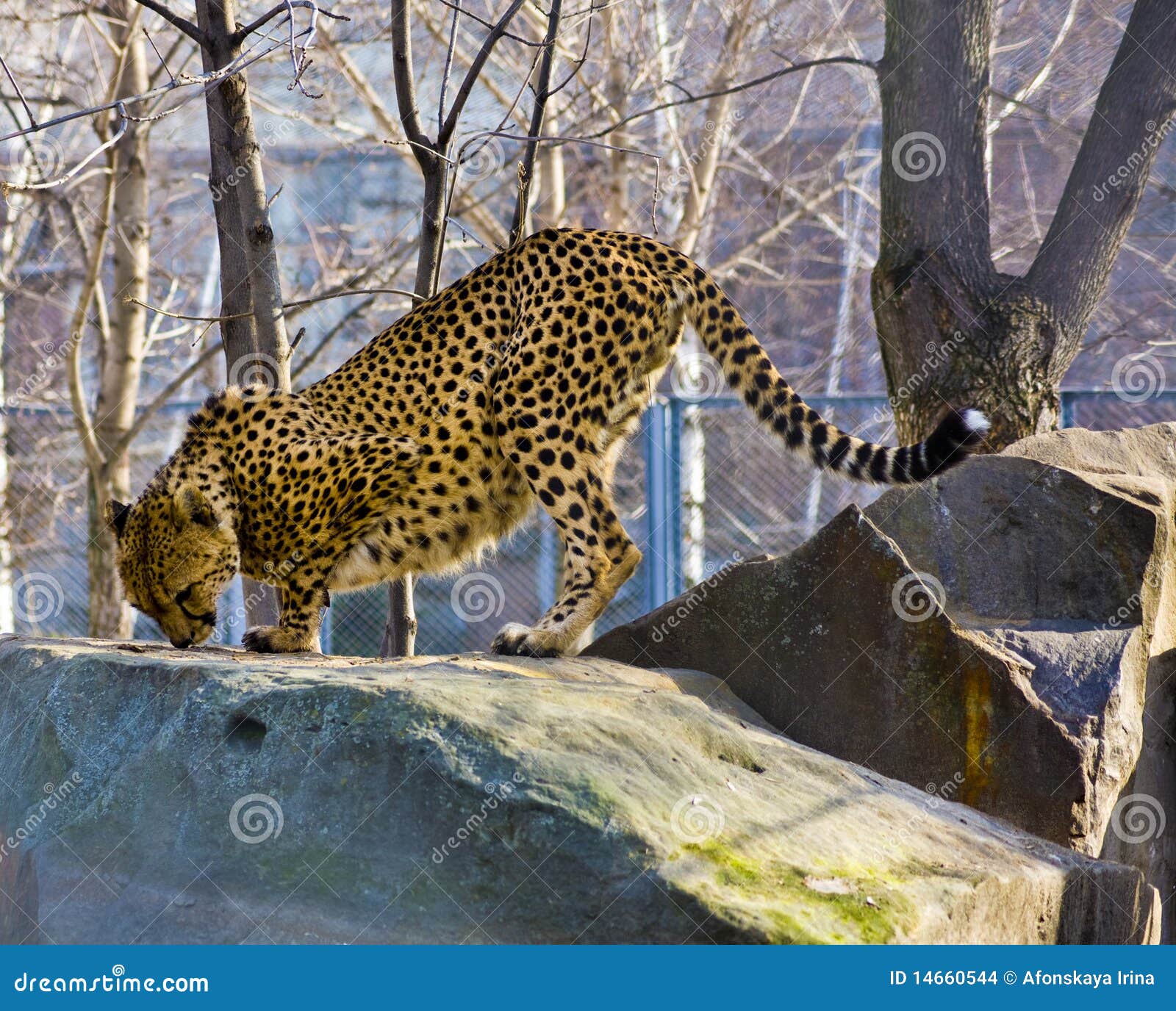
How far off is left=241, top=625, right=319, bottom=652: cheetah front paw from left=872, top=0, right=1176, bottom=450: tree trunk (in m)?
2.93

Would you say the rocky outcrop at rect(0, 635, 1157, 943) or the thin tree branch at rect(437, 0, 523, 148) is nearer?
the rocky outcrop at rect(0, 635, 1157, 943)

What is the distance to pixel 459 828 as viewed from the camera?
10.9 feet

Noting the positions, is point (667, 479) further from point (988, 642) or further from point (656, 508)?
point (988, 642)

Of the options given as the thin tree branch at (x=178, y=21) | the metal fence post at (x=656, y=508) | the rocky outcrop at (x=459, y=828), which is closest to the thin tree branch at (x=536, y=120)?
the thin tree branch at (x=178, y=21)

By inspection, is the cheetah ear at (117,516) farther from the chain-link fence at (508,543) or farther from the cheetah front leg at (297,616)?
the chain-link fence at (508,543)

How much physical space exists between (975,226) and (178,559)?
387 centimetres

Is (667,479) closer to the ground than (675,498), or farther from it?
farther from it

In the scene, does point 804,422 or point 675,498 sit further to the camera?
point 675,498

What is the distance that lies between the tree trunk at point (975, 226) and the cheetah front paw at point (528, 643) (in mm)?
2204

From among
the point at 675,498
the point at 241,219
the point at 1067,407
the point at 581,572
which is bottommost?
the point at 581,572

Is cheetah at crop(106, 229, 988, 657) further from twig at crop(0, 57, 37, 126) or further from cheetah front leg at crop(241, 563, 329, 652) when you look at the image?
twig at crop(0, 57, 37, 126)

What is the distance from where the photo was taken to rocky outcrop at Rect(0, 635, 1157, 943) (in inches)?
126

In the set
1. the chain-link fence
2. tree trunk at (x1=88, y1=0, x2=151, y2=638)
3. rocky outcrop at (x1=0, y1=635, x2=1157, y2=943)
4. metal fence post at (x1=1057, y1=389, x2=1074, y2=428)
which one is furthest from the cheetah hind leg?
tree trunk at (x1=88, y1=0, x2=151, y2=638)

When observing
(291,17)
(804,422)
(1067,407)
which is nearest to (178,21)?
(291,17)
